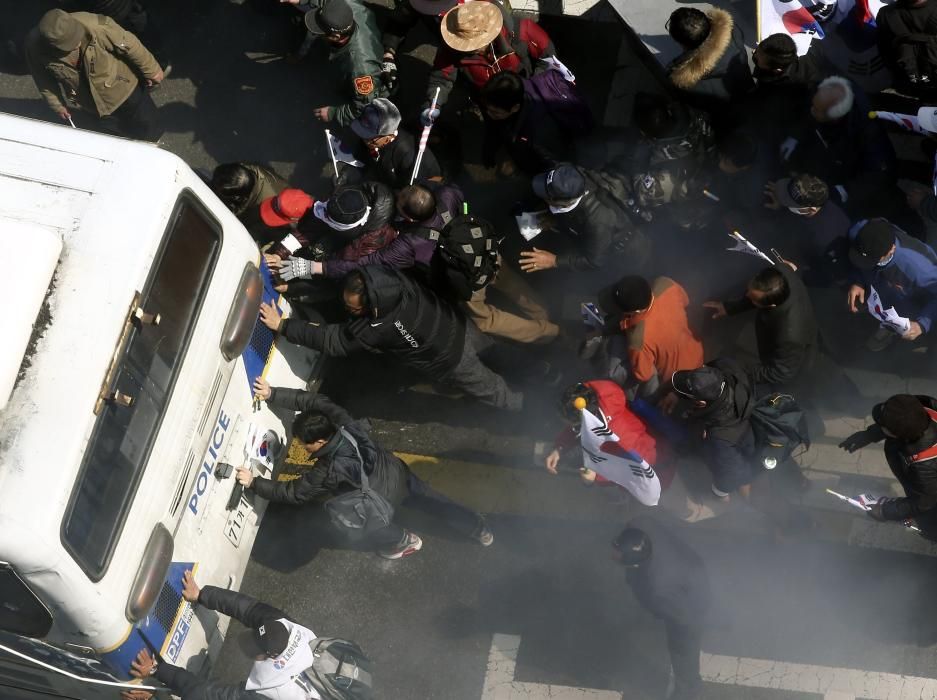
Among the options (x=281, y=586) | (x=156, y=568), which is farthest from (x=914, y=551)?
(x=156, y=568)

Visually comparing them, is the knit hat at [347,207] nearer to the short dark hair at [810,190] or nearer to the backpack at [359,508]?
the backpack at [359,508]

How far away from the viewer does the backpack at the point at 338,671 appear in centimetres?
459

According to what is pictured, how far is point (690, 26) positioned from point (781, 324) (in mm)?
2012

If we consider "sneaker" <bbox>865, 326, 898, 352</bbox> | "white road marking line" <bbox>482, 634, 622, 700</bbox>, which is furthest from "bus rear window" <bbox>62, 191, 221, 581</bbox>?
"sneaker" <bbox>865, 326, 898, 352</bbox>

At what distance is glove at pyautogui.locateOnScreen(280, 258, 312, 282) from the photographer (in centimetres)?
571

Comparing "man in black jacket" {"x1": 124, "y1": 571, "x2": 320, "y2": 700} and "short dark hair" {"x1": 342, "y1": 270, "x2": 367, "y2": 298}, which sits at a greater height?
"short dark hair" {"x1": 342, "y1": 270, "x2": 367, "y2": 298}

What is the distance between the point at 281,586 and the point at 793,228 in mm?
4313

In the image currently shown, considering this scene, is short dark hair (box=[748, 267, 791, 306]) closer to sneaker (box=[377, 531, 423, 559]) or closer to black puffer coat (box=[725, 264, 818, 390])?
black puffer coat (box=[725, 264, 818, 390])

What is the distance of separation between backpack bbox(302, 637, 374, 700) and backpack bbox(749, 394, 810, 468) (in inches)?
106

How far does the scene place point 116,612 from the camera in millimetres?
3975

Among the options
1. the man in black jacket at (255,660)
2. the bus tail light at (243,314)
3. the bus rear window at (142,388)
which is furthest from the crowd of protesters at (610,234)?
the bus rear window at (142,388)

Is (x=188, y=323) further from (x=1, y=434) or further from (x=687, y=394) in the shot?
(x=687, y=394)

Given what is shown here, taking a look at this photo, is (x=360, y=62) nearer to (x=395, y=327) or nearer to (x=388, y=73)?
(x=388, y=73)

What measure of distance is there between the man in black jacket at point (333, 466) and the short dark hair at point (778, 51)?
135 inches
